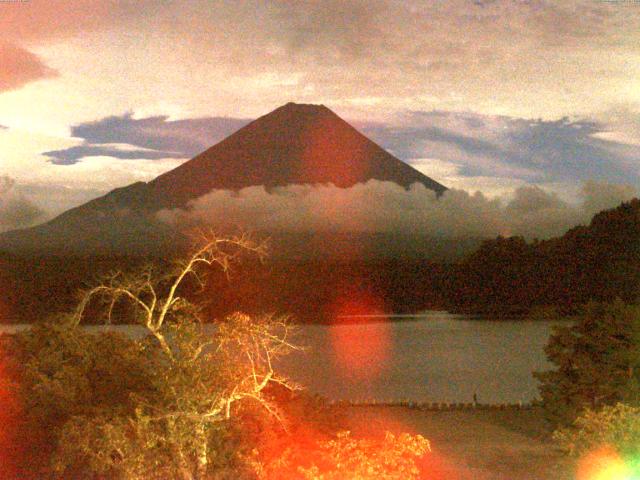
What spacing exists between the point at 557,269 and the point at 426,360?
2589 centimetres

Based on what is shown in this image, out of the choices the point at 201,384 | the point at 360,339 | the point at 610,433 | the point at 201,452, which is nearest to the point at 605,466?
the point at 610,433

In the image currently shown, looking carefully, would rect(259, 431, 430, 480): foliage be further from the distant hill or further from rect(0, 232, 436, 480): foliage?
the distant hill

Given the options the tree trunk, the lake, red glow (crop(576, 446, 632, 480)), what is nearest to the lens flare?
red glow (crop(576, 446, 632, 480))

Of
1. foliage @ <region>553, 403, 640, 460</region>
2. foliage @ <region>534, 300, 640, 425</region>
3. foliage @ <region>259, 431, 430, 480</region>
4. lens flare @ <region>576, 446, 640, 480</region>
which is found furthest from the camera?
foliage @ <region>534, 300, 640, 425</region>

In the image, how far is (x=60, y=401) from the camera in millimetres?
11039

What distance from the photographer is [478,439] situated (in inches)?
573

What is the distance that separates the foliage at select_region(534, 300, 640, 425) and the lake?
1289mm

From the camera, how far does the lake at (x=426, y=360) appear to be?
31.0 metres

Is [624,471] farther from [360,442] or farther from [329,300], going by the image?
[329,300]

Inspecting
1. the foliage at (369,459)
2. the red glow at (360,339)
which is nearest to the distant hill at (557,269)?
the red glow at (360,339)

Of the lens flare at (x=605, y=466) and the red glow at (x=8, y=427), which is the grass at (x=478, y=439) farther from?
the red glow at (x=8, y=427)

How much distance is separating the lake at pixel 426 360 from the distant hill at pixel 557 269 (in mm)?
2372

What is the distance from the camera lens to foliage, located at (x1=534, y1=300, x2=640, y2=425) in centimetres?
1406

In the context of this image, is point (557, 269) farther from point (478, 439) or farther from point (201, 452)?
point (201, 452)
